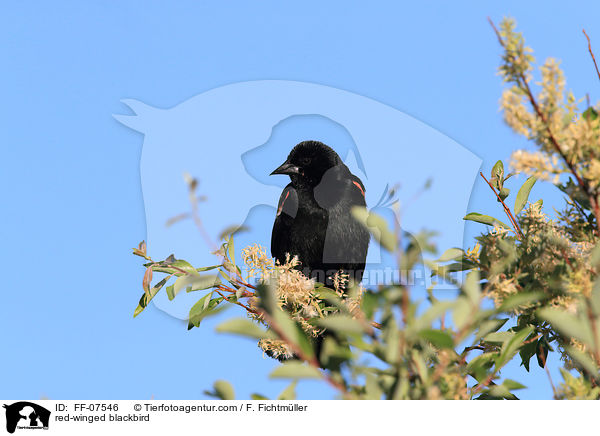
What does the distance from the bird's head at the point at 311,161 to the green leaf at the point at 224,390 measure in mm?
4156

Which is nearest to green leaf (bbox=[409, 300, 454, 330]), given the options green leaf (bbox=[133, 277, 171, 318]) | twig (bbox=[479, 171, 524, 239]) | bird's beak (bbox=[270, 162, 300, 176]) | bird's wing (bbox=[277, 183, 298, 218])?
twig (bbox=[479, 171, 524, 239])

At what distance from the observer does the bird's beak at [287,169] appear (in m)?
5.18

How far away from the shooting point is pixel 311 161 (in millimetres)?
5434

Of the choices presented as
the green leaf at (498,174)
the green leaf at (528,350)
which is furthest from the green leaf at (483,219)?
the green leaf at (528,350)

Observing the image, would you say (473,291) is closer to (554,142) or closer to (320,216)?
(554,142)

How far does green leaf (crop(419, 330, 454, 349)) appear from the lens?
114 cm

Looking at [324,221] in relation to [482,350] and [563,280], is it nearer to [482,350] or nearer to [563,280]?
[482,350]

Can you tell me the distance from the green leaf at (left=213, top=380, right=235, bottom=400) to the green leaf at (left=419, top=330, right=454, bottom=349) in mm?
444

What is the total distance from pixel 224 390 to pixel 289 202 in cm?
412
